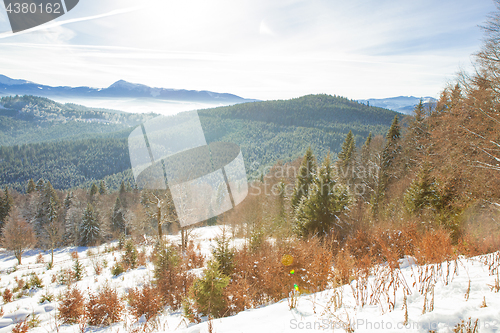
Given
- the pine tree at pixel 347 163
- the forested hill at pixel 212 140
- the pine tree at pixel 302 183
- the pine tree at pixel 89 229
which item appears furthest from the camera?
the forested hill at pixel 212 140

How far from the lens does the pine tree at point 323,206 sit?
41.0 feet

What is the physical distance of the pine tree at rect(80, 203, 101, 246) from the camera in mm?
35938

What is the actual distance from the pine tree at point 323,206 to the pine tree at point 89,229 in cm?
3737

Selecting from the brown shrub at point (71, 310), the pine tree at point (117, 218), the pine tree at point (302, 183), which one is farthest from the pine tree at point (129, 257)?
the pine tree at point (117, 218)

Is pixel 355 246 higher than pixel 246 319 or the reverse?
the reverse

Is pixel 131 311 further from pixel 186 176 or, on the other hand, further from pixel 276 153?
pixel 276 153

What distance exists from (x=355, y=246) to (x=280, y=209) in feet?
54.7

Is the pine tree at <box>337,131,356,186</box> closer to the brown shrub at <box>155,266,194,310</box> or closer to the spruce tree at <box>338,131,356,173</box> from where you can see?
the spruce tree at <box>338,131,356,173</box>

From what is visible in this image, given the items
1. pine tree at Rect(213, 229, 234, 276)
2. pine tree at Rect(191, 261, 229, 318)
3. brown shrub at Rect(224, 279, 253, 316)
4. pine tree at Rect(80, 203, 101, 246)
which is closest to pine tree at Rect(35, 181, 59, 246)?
pine tree at Rect(80, 203, 101, 246)

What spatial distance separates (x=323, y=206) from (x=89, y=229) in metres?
39.2

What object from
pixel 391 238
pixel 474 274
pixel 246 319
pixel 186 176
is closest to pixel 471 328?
pixel 474 274

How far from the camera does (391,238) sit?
8570 millimetres

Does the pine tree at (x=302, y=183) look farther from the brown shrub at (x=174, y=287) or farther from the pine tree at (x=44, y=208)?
the pine tree at (x=44, y=208)

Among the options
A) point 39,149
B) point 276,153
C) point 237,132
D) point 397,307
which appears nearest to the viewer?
point 397,307
